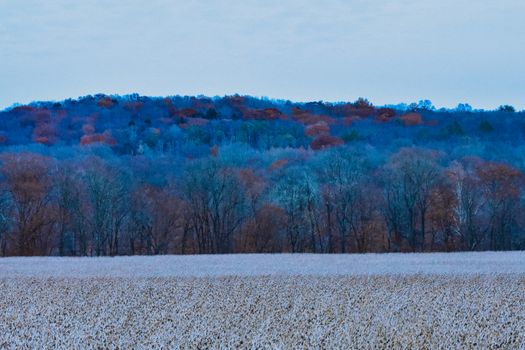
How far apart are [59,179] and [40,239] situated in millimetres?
3396

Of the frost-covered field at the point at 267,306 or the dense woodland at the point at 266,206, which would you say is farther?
the dense woodland at the point at 266,206

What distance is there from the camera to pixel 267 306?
17.5 m

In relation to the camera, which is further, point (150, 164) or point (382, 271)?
point (150, 164)

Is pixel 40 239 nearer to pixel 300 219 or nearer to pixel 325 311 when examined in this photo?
pixel 300 219

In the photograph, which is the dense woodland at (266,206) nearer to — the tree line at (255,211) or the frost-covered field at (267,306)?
the tree line at (255,211)

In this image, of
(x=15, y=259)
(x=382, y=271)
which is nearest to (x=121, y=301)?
(x=382, y=271)

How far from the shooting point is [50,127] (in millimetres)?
79438

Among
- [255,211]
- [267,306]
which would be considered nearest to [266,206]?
[255,211]

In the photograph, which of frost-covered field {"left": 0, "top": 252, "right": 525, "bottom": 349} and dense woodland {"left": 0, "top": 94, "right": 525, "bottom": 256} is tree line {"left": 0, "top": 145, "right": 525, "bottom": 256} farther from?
frost-covered field {"left": 0, "top": 252, "right": 525, "bottom": 349}

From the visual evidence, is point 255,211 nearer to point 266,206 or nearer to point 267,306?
point 266,206

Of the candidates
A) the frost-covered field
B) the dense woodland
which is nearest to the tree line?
the dense woodland

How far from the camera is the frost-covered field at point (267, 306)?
1412 centimetres

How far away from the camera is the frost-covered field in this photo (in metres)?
14.1

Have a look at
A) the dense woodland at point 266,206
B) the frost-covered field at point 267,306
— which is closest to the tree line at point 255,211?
the dense woodland at point 266,206
